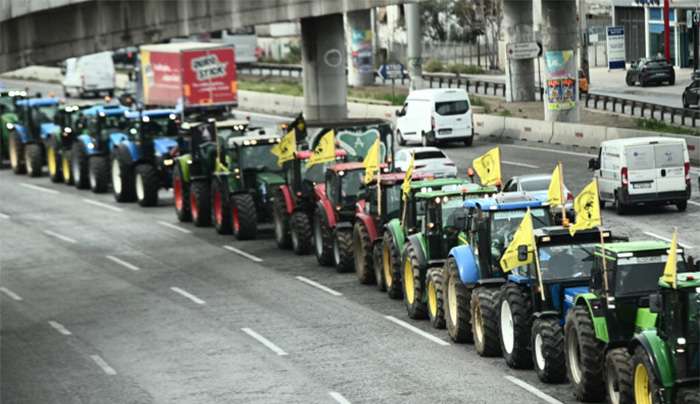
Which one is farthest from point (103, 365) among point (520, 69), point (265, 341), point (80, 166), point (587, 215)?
point (520, 69)

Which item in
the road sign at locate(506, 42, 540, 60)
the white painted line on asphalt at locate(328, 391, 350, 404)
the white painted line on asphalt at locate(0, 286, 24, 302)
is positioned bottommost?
the white painted line on asphalt at locate(0, 286, 24, 302)

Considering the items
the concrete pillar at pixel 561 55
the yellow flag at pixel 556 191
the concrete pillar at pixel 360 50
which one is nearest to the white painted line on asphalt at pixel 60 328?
the yellow flag at pixel 556 191

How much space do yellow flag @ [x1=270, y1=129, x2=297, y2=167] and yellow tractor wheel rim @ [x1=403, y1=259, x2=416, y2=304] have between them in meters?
9.64

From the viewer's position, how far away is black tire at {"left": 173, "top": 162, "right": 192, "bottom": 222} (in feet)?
150

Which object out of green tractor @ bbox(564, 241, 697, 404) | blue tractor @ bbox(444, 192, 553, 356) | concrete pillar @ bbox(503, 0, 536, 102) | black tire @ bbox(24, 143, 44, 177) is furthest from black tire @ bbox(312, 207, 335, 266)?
concrete pillar @ bbox(503, 0, 536, 102)

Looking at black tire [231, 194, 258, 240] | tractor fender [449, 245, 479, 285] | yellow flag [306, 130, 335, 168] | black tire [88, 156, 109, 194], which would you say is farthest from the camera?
black tire [88, 156, 109, 194]

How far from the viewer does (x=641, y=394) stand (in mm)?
20312

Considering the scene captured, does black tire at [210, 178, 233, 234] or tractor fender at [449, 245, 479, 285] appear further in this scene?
black tire at [210, 178, 233, 234]

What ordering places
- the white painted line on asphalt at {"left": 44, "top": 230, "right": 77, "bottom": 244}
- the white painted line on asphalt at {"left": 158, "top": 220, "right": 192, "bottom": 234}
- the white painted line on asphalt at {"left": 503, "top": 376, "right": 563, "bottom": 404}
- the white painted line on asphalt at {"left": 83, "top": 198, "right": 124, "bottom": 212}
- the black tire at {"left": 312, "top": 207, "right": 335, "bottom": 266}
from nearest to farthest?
the white painted line on asphalt at {"left": 503, "top": 376, "right": 563, "bottom": 404}, the black tire at {"left": 312, "top": 207, "right": 335, "bottom": 266}, the white painted line on asphalt at {"left": 44, "top": 230, "right": 77, "bottom": 244}, the white painted line on asphalt at {"left": 158, "top": 220, "right": 192, "bottom": 234}, the white painted line on asphalt at {"left": 83, "top": 198, "right": 124, "bottom": 212}

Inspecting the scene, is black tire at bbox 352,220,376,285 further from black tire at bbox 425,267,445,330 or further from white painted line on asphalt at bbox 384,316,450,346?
black tire at bbox 425,267,445,330

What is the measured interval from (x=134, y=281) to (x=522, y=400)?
51.9 feet

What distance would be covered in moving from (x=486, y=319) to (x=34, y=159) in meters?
35.3

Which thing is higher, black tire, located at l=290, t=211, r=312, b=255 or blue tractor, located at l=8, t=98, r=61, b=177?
blue tractor, located at l=8, t=98, r=61, b=177

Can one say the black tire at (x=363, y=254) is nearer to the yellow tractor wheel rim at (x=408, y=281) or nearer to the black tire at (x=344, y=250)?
the black tire at (x=344, y=250)
